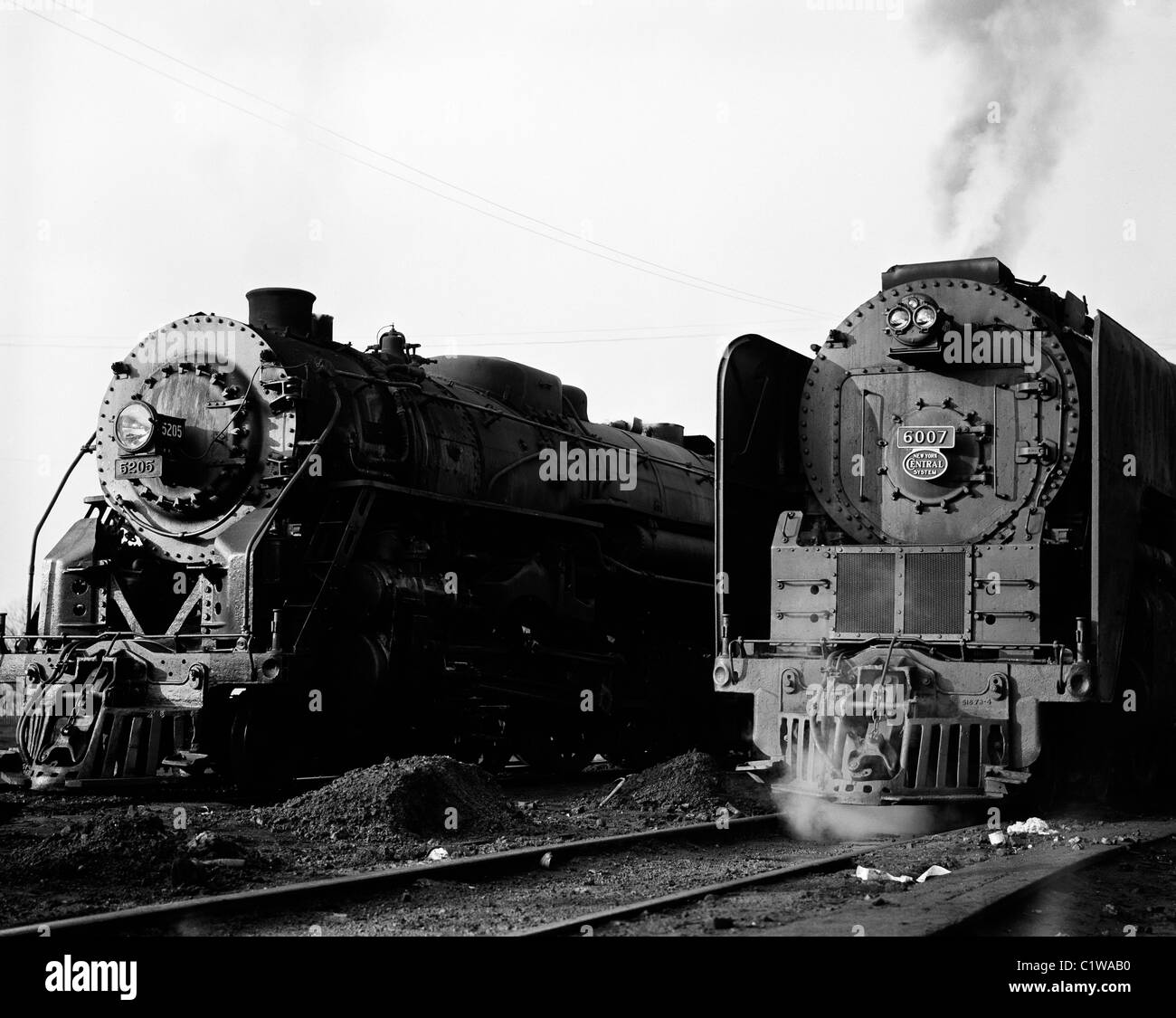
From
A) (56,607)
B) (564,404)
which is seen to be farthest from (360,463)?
(564,404)

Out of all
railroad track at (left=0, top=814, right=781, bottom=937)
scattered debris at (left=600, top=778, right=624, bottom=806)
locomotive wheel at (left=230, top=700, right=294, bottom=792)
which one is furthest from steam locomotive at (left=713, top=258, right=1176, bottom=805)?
locomotive wheel at (left=230, top=700, right=294, bottom=792)

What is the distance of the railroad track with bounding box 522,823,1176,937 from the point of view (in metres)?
5.23

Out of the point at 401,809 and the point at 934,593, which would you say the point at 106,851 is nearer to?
the point at 401,809

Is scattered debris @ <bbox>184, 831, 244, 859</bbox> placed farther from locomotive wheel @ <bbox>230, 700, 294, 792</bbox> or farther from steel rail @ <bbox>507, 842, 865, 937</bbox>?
locomotive wheel @ <bbox>230, 700, 294, 792</bbox>

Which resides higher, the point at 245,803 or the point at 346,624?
the point at 346,624

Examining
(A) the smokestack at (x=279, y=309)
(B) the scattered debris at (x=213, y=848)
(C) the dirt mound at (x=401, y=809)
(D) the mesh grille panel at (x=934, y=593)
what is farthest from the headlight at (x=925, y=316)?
(B) the scattered debris at (x=213, y=848)

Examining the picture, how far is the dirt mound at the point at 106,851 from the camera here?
6879 millimetres

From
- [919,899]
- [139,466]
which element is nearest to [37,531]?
[139,466]

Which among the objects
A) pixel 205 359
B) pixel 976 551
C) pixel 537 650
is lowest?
pixel 537 650

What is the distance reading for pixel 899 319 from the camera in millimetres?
9875

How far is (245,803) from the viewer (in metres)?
10.1

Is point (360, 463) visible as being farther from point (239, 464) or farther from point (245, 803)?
point (245, 803)
